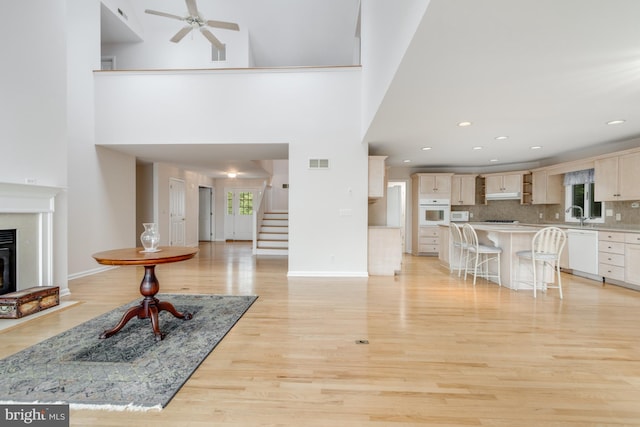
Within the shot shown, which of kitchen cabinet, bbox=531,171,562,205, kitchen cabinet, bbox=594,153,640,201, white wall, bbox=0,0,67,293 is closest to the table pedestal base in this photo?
white wall, bbox=0,0,67,293

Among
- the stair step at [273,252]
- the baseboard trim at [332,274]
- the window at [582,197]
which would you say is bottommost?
the baseboard trim at [332,274]

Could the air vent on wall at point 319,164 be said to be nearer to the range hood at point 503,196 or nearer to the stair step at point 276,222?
the stair step at point 276,222

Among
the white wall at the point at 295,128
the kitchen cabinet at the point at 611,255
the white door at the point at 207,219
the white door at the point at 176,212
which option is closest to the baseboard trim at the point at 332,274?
the white wall at the point at 295,128

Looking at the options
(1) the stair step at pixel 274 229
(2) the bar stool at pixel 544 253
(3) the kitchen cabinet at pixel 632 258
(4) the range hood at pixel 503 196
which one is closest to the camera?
(2) the bar stool at pixel 544 253

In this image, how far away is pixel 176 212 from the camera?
8.16m

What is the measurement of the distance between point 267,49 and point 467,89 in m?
6.91

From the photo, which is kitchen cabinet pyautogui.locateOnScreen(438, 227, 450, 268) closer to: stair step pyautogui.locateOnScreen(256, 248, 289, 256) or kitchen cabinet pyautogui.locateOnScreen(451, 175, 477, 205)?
kitchen cabinet pyautogui.locateOnScreen(451, 175, 477, 205)

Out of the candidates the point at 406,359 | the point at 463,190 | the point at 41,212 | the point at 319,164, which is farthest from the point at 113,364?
the point at 463,190

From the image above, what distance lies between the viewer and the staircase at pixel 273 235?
24.3ft

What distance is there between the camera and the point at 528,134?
4.55 meters

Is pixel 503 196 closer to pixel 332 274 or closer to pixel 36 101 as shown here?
pixel 332 274

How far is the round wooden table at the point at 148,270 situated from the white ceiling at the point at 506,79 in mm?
2532

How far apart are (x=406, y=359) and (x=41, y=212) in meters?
4.43

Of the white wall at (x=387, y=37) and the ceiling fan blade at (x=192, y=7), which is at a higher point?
the ceiling fan blade at (x=192, y=7)
